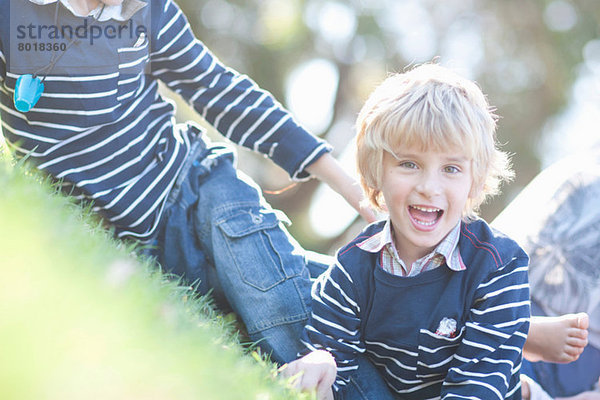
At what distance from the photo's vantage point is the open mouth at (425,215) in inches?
74.7

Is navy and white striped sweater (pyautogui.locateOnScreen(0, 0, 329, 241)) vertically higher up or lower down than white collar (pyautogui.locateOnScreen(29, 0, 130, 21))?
lower down

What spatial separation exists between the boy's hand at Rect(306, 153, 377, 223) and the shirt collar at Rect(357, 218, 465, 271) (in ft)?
1.29

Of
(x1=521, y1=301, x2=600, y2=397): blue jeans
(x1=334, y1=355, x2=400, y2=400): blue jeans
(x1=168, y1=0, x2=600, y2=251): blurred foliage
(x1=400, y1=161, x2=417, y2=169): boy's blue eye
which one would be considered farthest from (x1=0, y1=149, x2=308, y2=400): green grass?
(x1=168, y1=0, x2=600, y2=251): blurred foliage

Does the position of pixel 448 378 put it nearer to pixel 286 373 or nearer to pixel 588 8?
pixel 286 373

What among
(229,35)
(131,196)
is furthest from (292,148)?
(229,35)

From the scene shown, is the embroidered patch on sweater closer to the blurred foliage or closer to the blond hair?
the blond hair

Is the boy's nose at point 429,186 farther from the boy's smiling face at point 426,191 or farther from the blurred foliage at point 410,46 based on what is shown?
the blurred foliage at point 410,46

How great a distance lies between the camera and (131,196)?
223 centimetres

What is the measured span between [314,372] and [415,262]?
45 centimetres

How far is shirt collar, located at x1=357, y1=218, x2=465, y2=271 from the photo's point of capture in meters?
1.89

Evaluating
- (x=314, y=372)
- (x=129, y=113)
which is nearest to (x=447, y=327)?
(x=314, y=372)

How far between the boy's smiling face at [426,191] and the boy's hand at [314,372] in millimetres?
421

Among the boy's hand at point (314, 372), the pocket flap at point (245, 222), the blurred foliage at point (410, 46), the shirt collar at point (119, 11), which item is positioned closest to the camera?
the boy's hand at point (314, 372)

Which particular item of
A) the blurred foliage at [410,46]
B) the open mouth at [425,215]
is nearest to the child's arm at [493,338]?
the open mouth at [425,215]
